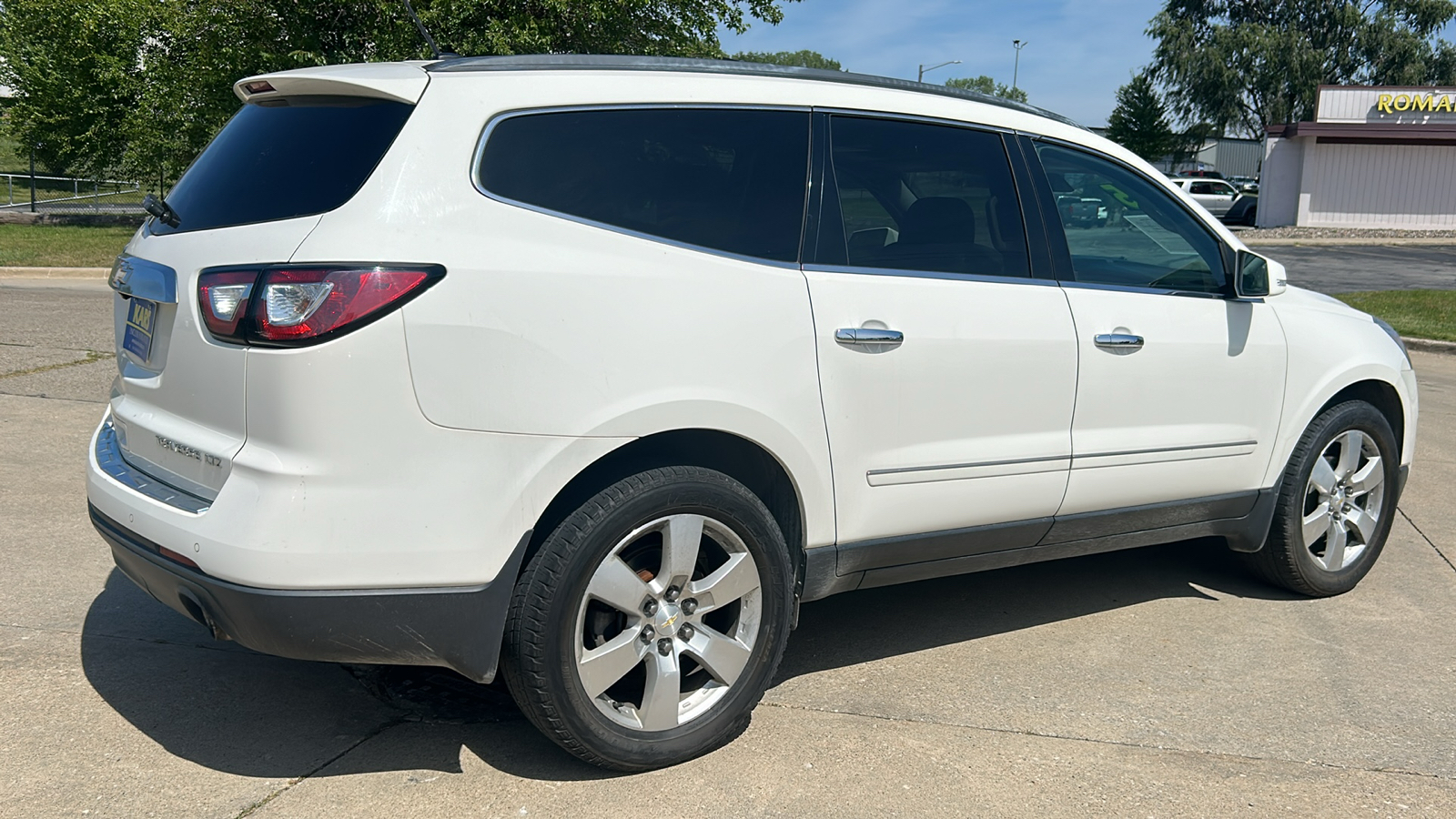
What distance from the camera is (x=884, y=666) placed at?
406 cm

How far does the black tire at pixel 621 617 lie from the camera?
9.70ft

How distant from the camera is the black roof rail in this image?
3.09 meters

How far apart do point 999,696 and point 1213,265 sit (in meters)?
1.80

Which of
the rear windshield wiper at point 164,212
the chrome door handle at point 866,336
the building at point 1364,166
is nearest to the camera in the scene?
the rear windshield wiper at point 164,212

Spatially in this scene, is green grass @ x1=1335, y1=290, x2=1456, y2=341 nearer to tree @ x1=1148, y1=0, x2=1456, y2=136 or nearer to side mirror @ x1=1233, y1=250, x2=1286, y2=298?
side mirror @ x1=1233, y1=250, x2=1286, y2=298

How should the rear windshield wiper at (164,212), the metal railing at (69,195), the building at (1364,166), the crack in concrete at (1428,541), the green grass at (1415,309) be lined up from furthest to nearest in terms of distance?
the building at (1364,166), the metal railing at (69,195), the green grass at (1415,309), the crack in concrete at (1428,541), the rear windshield wiper at (164,212)

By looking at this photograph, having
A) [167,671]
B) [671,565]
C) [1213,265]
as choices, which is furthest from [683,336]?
[1213,265]

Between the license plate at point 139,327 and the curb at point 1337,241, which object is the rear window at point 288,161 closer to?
the license plate at point 139,327

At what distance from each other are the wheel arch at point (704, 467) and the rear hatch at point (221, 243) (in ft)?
2.51

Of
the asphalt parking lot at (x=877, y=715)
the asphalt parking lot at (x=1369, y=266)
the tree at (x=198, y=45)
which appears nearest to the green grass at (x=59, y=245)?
the tree at (x=198, y=45)

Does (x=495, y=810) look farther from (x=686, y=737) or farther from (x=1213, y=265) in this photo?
(x=1213, y=265)

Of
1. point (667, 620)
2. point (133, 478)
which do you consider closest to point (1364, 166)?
point (667, 620)

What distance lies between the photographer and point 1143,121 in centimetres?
5578

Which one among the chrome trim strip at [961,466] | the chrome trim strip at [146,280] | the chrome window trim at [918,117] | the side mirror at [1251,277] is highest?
the chrome window trim at [918,117]
